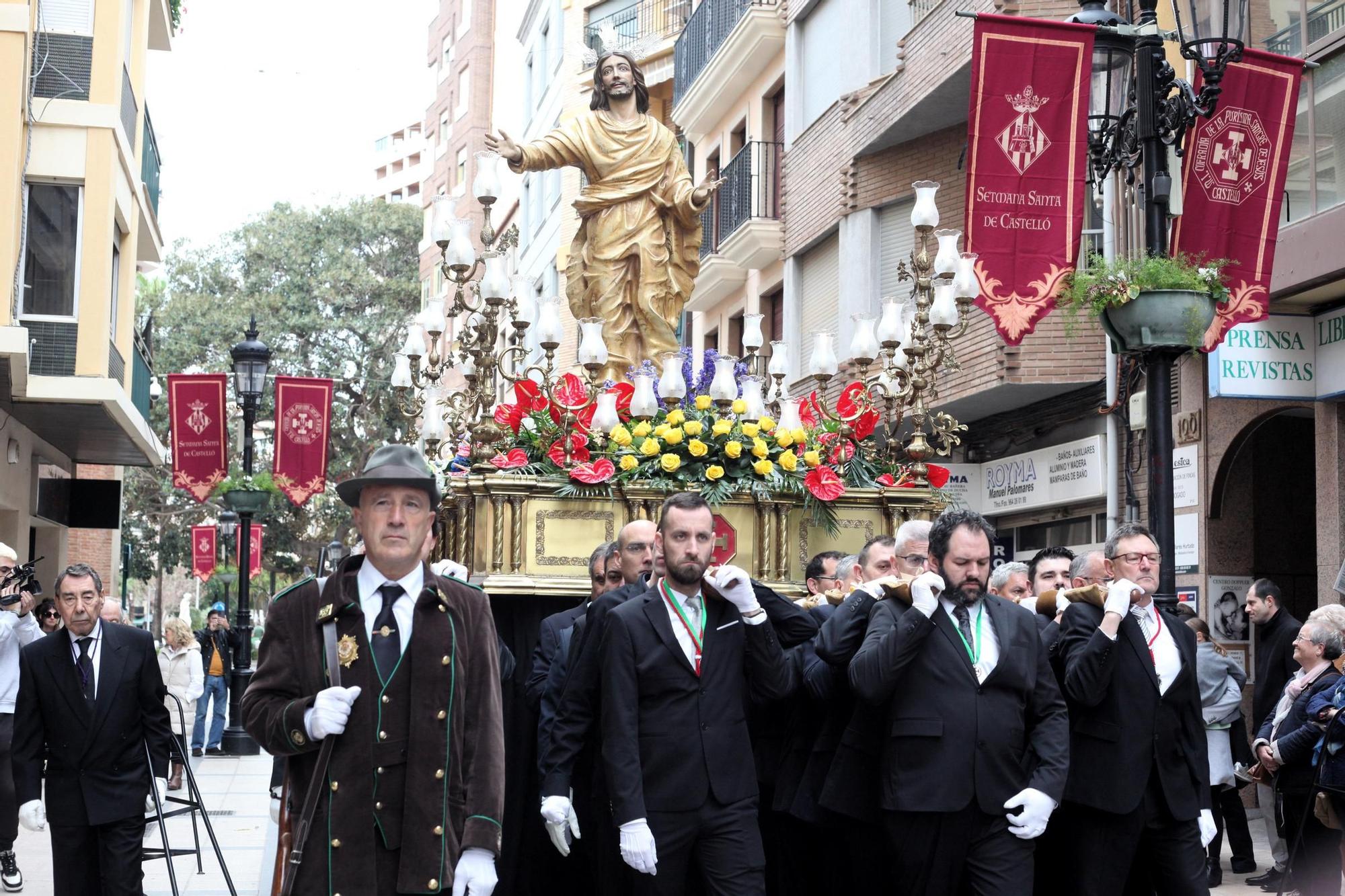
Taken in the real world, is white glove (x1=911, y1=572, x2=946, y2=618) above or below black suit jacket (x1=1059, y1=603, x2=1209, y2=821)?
above

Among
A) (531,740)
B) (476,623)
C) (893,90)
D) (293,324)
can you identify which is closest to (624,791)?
(476,623)

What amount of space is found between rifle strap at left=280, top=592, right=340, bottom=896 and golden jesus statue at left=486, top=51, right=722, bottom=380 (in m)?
6.42

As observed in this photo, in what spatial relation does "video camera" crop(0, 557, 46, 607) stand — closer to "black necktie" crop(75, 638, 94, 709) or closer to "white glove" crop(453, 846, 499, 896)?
"black necktie" crop(75, 638, 94, 709)

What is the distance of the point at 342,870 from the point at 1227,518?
12425 mm

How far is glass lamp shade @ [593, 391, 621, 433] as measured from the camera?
30.0 feet

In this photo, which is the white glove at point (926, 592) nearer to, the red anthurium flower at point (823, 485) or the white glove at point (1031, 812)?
the white glove at point (1031, 812)

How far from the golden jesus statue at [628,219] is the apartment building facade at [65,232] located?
8.59 m

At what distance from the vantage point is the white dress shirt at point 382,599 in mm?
4883

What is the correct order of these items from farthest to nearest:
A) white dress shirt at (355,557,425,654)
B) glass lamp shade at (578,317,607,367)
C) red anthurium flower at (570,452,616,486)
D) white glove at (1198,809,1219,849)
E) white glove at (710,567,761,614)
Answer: glass lamp shade at (578,317,607,367) < red anthurium flower at (570,452,616,486) < white glove at (1198,809,1219,849) < white glove at (710,567,761,614) < white dress shirt at (355,557,425,654)

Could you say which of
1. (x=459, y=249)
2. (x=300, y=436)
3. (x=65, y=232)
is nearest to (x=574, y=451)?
(x=459, y=249)

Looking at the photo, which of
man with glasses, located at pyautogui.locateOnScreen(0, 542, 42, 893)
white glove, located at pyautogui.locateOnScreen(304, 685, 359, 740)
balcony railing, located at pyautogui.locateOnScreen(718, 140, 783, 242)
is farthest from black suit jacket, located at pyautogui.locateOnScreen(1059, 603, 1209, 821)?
balcony railing, located at pyautogui.locateOnScreen(718, 140, 783, 242)

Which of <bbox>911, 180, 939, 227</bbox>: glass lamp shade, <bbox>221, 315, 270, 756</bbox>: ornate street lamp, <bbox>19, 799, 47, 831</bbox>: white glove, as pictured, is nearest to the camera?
<bbox>19, 799, 47, 831</bbox>: white glove

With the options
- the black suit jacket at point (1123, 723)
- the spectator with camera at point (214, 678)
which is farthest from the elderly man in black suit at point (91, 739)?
the spectator with camera at point (214, 678)

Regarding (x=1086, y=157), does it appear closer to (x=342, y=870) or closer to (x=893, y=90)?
(x=342, y=870)
